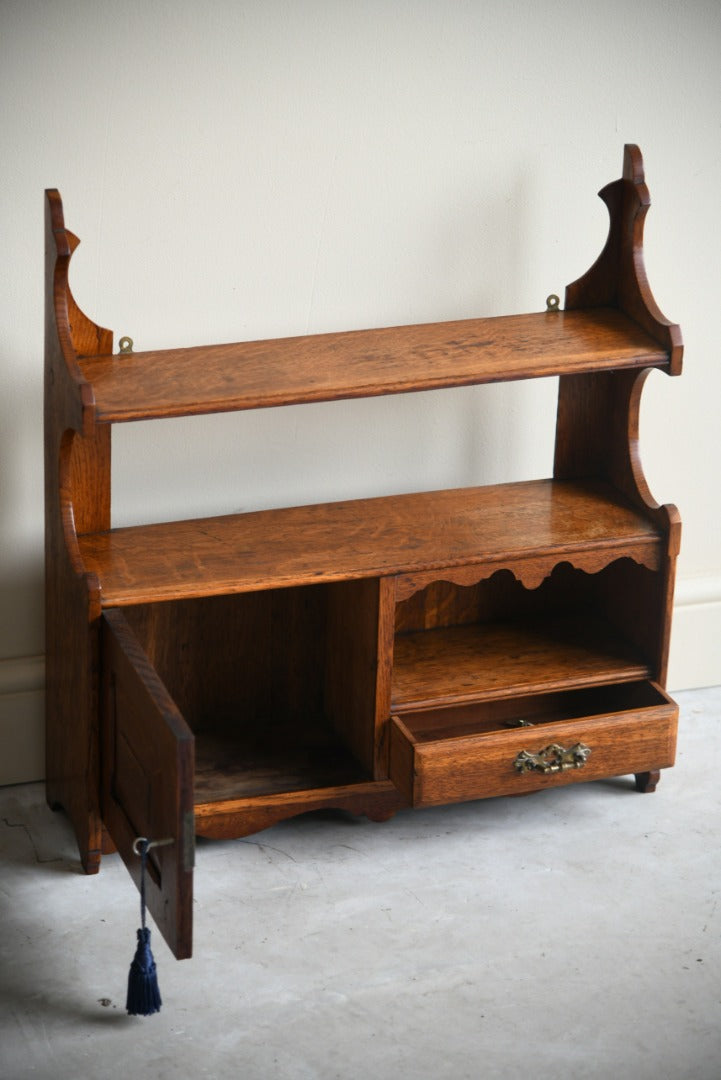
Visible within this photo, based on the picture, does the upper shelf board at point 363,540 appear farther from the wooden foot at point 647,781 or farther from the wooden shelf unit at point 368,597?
the wooden foot at point 647,781

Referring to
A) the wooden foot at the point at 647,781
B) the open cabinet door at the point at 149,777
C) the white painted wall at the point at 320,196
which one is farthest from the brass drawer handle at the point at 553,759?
the open cabinet door at the point at 149,777

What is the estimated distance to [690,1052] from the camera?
8.90 ft

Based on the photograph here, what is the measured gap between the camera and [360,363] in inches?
122

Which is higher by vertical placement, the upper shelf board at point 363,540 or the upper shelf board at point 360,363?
the upper shelf board at point 360,363

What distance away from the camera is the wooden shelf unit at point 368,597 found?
9.82ft

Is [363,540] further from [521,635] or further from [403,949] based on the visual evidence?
[403,949]

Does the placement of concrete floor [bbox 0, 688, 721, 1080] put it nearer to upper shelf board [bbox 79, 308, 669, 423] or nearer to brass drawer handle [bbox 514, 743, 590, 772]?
brass drawer handle [bbox 514, 743, 590, 772]

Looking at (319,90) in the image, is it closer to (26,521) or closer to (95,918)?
(26,521)

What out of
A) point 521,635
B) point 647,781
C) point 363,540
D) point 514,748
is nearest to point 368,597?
point 363,540

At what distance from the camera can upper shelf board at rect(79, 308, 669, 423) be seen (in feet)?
9.66

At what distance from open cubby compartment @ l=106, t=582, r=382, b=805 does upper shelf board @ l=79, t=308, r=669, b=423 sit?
1.46 ft

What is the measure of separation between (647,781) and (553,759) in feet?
1.11

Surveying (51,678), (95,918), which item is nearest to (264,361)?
(51,678)

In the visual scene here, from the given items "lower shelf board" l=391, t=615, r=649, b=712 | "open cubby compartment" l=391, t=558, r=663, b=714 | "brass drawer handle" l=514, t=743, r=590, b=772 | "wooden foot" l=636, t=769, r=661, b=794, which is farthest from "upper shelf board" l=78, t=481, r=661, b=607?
"wooden foot" l=636, t=769, r=661, b=794
